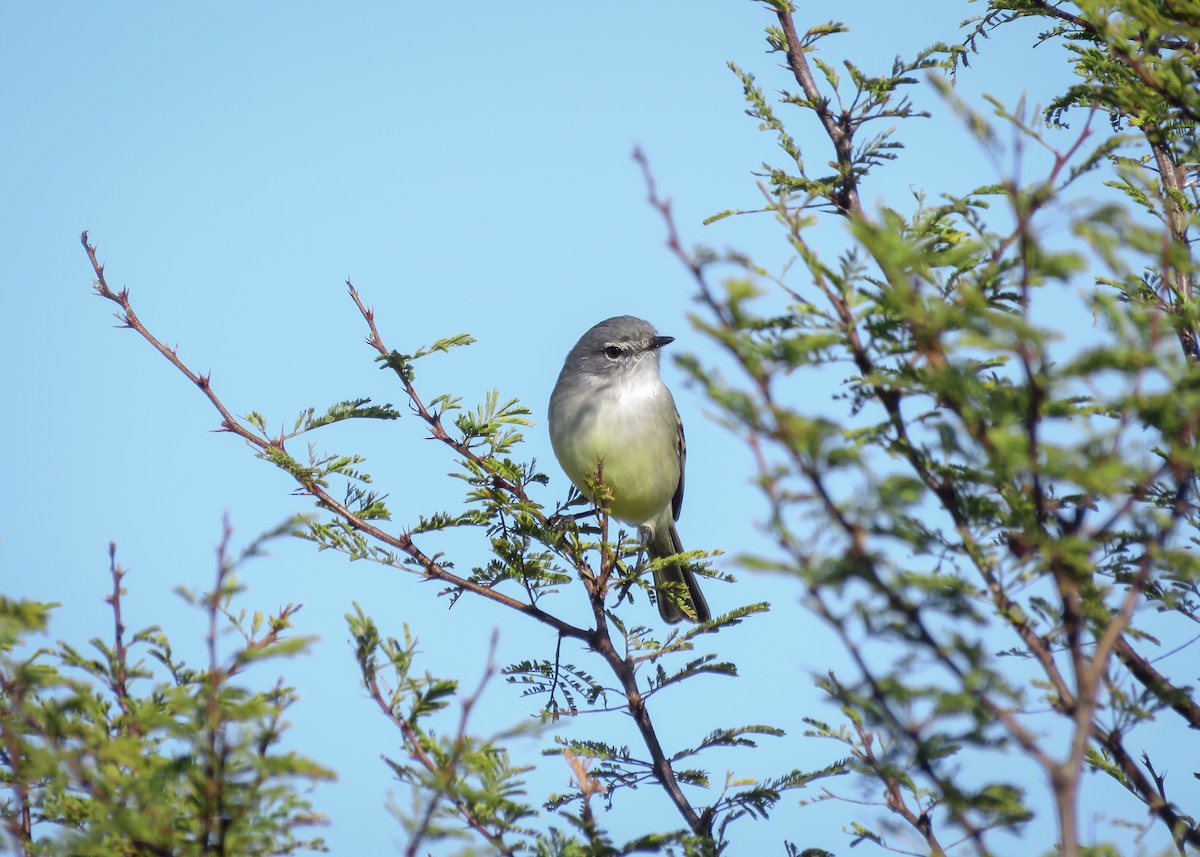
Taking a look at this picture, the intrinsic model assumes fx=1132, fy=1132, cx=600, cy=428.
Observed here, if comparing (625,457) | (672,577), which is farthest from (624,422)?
(672,577)

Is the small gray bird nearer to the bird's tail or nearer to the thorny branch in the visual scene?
the bird's tail

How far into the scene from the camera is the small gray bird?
747 centimetres

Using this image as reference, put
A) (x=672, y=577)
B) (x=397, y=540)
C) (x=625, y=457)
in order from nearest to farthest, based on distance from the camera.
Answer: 1. (x=397, y=540)
2. (x=625, y=457)
3. (x=672, y=577)

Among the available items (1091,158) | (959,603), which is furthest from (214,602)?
(1091,158)

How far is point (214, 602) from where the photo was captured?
2.53 m

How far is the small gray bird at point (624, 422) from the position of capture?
7.47m

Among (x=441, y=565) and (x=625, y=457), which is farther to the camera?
(x=625, y=457)

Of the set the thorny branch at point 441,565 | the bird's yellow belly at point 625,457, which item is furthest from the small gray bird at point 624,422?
the thorny branch at point 441,565

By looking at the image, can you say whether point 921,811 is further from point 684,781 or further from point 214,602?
point 214,602

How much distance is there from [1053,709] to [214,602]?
1.87 metres

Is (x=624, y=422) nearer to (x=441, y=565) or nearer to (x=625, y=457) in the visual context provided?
(x=625, y=457)

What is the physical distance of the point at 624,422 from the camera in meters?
7.53

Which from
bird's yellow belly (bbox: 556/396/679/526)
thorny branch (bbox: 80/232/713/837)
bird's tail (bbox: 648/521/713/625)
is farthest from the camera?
bird's tail (bbox: 648/521/713/625)

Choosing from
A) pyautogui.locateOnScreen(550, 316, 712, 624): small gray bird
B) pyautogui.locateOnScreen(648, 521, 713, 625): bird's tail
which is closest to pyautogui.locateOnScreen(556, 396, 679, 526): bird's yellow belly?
pyautogui.locateOnScreen(550, 316, 712, 624): small gray bird
